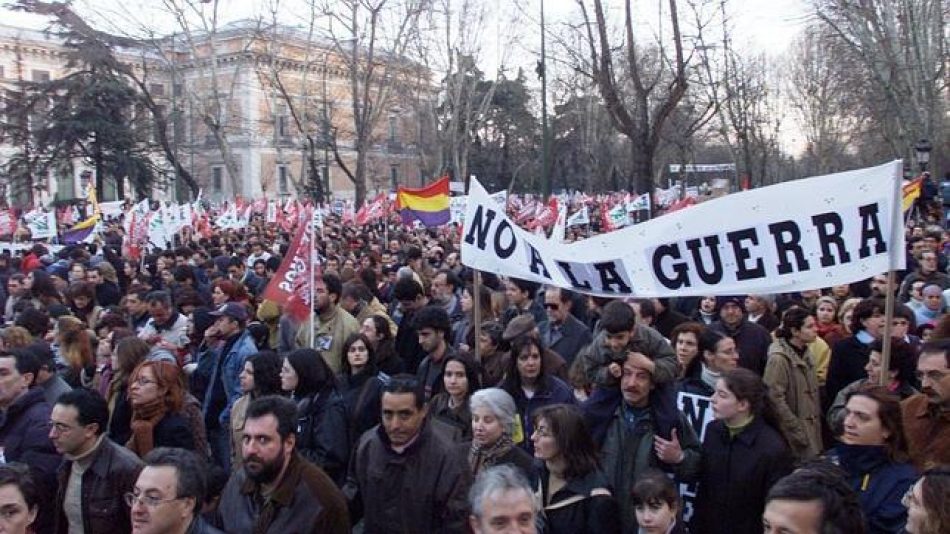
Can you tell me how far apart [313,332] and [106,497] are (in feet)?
10.5

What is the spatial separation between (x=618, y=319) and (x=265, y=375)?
205 cm

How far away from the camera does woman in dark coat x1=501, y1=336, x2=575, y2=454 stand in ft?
18.2

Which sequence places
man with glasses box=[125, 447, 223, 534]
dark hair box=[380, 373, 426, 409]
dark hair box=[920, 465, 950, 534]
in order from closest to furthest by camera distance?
dark hair box=[920, 465, 950, 534], man with glasses box=[125, 447, 223, 534], dark hair box=[380, 373, 426, 409]

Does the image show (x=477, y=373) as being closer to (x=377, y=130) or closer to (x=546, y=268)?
(x=546, y=268)

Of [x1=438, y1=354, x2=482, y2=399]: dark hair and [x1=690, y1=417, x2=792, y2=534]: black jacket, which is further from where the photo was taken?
[x1=438, y1=354, x2=482, y2=399]: dark hair

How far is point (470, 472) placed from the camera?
4.32 metres

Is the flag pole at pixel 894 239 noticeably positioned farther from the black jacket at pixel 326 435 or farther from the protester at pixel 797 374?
the black jacket at pixel 326 435

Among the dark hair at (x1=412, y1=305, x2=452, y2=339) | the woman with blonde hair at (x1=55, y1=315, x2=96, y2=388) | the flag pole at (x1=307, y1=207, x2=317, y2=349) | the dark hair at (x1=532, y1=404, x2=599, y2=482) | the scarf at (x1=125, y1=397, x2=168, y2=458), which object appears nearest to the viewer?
the dark hair at (x1=532, y1=404, x2=599, y2=482)

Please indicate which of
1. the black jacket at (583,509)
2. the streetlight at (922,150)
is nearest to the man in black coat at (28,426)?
the black jacket at (583,509)

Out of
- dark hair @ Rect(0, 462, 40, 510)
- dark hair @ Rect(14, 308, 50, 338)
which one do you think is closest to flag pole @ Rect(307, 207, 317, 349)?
dark hair @ Rect(14, 308, 50, 338)

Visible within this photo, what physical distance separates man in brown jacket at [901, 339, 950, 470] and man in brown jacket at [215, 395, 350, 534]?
2.47 meters

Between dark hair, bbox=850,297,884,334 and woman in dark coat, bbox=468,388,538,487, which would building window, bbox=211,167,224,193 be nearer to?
dark hair, bbox=850,297,884,334

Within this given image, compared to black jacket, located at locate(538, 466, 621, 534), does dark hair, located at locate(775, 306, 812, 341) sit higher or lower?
higher

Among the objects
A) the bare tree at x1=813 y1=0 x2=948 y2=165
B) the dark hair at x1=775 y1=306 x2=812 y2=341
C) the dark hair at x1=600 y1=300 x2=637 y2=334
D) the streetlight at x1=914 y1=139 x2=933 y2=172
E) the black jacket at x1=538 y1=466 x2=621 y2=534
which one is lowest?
the black jacket at x1=538 y1=466 x2=621 y2=534
